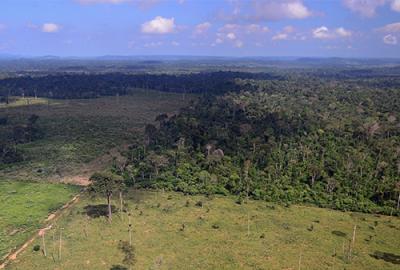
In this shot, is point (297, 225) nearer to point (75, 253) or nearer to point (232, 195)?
point (232, 195)

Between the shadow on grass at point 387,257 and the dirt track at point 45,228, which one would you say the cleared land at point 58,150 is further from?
the shadow on grass at point 387,257

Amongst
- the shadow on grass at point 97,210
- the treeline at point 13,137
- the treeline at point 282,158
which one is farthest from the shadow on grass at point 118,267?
the treeline at point 13,137

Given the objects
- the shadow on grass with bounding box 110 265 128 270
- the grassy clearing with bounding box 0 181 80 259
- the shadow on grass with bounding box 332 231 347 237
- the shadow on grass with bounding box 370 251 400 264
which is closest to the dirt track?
the grassy clearing with bounding box 0 181 80 259

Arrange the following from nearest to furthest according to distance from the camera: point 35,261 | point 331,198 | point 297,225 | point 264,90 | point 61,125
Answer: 1. point 35,261
2. point 297,225
3. point 331,198
4. point 61,125
5. point 264,90

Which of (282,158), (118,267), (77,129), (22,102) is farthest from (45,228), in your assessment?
(22,102)

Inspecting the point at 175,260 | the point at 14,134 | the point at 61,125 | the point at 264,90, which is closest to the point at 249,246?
the point at 175,260

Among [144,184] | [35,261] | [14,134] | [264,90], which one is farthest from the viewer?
[264,90]

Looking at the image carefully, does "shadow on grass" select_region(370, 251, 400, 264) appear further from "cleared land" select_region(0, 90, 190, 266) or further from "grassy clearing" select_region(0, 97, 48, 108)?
"grassy clearing" select_region(0, 97, 48, 108)
